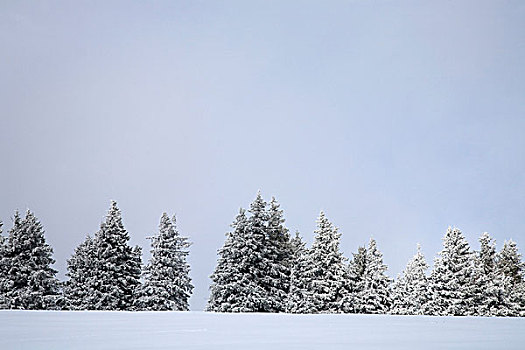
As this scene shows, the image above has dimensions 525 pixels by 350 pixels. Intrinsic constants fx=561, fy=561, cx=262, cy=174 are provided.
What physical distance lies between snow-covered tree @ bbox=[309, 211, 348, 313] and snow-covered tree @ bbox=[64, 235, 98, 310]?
15.5m

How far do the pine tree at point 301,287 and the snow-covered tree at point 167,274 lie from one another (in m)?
7.68

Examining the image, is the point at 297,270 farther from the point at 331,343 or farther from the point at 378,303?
the point at 331,343

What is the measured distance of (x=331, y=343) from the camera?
3.52m

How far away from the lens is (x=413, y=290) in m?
47.9

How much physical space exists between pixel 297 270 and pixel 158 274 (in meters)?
10.5

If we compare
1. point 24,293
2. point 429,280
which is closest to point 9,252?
point 24,293

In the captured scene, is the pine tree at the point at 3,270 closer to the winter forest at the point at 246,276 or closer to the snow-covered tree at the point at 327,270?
the winter forest at the point at 246,276

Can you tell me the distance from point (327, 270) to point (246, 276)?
615 centimetres

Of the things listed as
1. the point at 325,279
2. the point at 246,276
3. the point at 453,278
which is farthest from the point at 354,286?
the point at 246,276

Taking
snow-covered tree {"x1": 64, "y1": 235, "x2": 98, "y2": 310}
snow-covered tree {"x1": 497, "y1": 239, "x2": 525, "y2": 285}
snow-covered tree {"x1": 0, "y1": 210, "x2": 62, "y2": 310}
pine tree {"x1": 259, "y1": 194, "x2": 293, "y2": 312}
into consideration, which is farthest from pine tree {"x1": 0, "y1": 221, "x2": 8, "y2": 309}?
snow-covered tree {"x1": 497, "y1": 239, "x2": 525, "y2": 285}

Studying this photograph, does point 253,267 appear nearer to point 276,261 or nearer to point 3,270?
point 276,261

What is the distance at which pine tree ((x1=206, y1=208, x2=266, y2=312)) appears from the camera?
38.5 meters

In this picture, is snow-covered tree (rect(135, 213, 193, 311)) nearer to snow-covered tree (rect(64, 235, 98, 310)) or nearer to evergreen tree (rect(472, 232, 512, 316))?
snow-covered tree (rect(64, 235, 98, 310))

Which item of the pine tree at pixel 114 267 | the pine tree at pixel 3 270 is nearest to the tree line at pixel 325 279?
the pine tree at pixel 114 267
